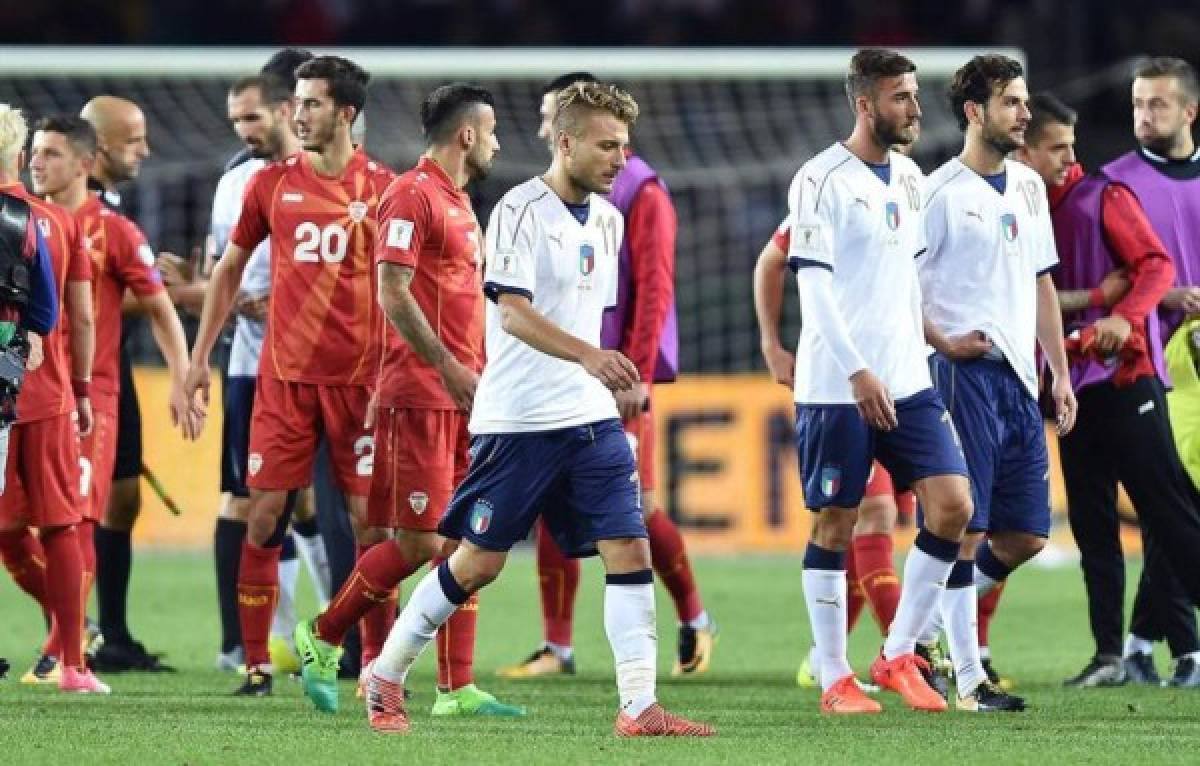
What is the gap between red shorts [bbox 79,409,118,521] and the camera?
10023 mm

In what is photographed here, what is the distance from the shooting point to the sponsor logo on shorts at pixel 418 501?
861 centimetres

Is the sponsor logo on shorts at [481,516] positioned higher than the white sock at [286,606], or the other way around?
the sponsor logo on shorts at [481,516]

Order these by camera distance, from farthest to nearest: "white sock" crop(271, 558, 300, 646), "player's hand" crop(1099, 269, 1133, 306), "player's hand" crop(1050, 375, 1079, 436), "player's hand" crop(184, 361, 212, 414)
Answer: "white sock" crop(271, 558, 300, 646) < "player's hand" crop(1099, 269, 1133, 306) < "player's hand" crop(184, 361, 212, 414) < "player's hand" crop(1050, 375, 1079, 436)

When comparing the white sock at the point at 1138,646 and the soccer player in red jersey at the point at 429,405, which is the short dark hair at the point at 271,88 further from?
the white sock at the point at 1138,646

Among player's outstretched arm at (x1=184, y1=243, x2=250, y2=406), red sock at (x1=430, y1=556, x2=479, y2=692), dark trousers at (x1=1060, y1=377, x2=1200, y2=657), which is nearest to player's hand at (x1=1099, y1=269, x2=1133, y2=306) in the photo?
dark trousers at (x1=1060, y1=377, x2=1200, y2=657)

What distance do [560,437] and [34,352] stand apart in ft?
7.94

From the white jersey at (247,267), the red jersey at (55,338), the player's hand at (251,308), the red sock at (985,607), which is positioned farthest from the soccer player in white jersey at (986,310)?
the red jersey at (55,338)

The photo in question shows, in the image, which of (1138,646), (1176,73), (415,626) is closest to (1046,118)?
(1176,73)

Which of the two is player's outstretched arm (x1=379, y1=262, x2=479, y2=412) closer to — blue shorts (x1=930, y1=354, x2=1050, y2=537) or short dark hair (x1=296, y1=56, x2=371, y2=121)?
short dark hair (x1=296, y1=56, x2=371, y2=121)

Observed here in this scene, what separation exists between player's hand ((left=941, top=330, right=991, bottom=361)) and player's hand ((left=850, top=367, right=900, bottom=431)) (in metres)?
0.67

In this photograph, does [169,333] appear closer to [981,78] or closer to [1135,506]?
[981,78]

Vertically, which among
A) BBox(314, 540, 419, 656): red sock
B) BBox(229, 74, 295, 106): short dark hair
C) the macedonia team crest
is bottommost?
BBox(314, 540, 419, 656): red sock

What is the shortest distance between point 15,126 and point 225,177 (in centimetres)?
188

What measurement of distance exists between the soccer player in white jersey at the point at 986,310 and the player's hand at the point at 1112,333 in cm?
61
